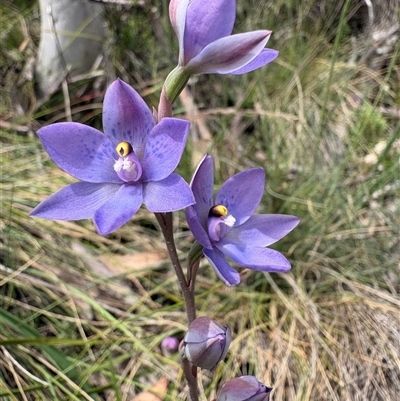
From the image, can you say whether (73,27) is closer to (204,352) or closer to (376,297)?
(376,297)

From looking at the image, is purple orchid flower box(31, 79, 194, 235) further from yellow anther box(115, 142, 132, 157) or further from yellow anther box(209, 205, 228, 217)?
yellow anther box(209, 205, 228, 217)

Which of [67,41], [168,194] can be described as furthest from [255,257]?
[67,41]

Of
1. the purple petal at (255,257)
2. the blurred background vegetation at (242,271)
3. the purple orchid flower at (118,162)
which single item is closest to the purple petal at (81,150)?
the purple orchid flower at (118,162)

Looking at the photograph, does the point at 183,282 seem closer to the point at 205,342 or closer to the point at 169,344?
the point at 205,342

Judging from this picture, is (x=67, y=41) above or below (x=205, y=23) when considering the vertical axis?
below

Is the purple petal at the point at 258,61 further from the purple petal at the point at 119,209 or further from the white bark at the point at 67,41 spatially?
the white bark at the point at 67,41

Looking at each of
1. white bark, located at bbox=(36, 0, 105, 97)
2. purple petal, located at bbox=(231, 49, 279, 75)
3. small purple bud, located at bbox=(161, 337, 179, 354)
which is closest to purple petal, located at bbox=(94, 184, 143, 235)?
purple petal, located at bbox=(231, 49, 279, 75)

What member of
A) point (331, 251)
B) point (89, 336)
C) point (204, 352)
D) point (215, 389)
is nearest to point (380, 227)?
point (331, 251)
